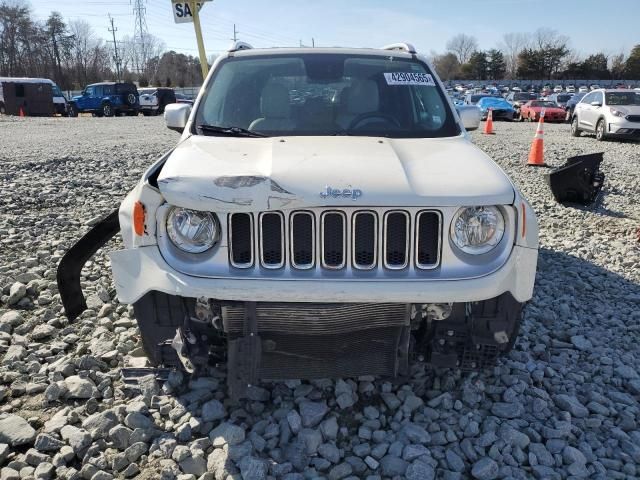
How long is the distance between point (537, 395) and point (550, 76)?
101 m

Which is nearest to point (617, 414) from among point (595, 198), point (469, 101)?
point (595, 198)

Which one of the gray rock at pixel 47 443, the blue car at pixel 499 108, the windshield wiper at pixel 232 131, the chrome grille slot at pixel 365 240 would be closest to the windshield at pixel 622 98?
the blue car at pixel 499 108

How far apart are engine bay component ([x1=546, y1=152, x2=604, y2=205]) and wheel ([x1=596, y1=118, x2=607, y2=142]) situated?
10724mm

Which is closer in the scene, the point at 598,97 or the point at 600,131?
the point at 600,131

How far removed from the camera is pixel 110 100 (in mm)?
35250

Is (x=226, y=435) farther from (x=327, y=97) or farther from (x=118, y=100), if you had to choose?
(x=118, y=100)

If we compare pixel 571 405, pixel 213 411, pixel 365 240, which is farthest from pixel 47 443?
pixel 571 405

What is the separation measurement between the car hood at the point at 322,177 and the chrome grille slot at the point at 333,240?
12 cm

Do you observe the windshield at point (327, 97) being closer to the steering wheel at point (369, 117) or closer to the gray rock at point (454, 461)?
the steering wheel at point (369, 117)

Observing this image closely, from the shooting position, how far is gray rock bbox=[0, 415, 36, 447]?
106 inches

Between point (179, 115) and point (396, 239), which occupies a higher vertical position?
point (179, 115)

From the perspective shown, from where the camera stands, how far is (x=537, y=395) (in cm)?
312

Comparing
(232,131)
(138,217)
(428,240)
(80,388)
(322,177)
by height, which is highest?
(232,131)

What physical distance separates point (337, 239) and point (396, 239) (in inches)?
11.0
